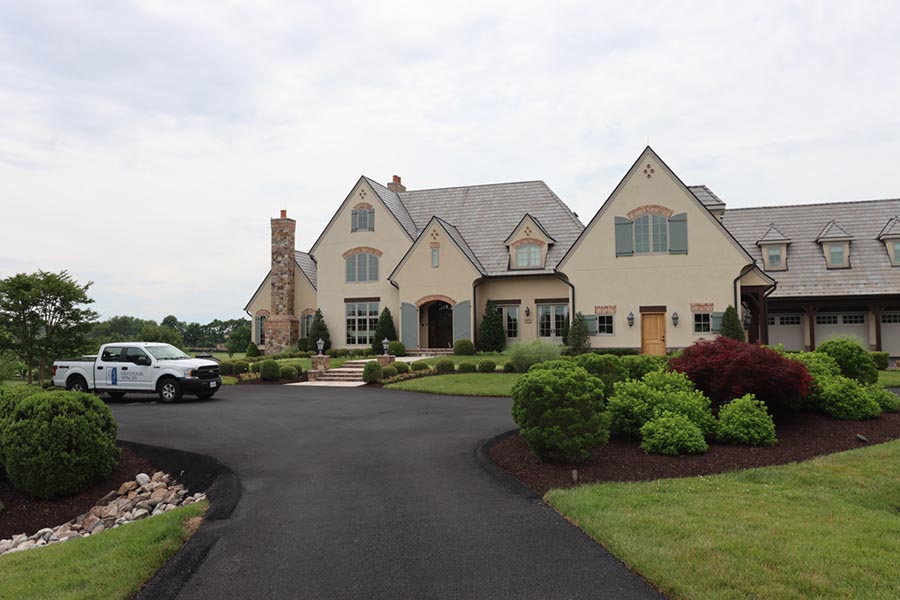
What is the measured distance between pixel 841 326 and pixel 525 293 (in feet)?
49.9

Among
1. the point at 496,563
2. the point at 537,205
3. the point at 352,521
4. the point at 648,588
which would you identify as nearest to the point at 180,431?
the point at 352,521

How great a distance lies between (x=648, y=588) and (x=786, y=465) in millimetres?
4572

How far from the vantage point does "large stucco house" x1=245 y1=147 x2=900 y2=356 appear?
26.9 meters

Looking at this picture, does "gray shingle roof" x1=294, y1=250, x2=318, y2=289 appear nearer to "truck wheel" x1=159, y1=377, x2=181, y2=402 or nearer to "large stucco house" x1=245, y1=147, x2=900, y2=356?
"large stucco house" x1=245, y1=147, x2=900, y2=356

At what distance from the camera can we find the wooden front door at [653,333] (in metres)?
27.0

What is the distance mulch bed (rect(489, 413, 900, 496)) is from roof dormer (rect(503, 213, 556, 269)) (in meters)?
20.4

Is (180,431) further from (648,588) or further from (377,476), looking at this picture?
(648,588)

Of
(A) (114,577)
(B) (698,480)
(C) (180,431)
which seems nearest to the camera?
(A) (114,577)

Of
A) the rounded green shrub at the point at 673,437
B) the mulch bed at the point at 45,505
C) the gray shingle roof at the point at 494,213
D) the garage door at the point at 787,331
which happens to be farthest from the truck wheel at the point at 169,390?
the garage door at the point at 787,331

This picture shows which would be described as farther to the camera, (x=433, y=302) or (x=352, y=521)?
(x=433, y=302)

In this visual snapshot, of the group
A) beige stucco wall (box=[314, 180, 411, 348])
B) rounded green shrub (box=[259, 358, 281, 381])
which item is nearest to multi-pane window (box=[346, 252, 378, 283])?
beige stucco wall (box=[314, 180, 411, 348])

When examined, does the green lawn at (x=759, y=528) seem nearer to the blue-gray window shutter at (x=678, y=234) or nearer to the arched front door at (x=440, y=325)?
the blue-gray window shutter at (x=678, y=234)

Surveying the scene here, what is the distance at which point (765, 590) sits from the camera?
15.0ft

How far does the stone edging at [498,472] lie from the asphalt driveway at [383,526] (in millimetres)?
120
